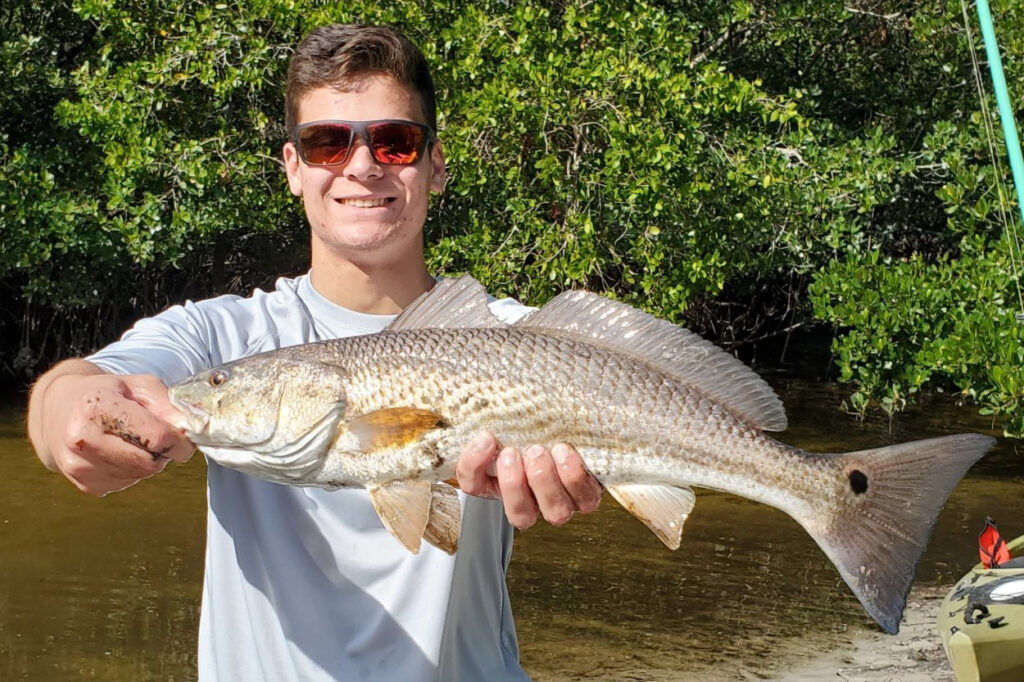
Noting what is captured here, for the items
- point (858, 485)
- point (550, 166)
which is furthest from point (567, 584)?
point (858, 485)

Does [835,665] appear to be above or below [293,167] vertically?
below

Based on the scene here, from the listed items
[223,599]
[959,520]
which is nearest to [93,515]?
[959,520]

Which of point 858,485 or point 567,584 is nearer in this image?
point 858,485

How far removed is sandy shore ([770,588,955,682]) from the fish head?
183 inches

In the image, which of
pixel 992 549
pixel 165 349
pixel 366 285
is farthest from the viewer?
pixel 992 549

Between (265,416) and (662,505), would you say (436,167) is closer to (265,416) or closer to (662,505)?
(265,416)

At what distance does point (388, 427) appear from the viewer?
2428 millimetres

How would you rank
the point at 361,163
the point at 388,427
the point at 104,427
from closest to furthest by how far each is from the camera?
the point at 104,427, the point at 388,427, the point at 361,163

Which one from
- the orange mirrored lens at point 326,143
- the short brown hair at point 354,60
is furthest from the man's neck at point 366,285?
the short brown hair at point 354,60

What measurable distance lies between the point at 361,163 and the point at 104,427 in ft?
3.10

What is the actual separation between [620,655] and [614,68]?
5.29 meters

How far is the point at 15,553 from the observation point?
8.69 metres

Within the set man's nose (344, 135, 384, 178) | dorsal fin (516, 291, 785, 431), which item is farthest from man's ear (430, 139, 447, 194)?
dorsal fin (516, 291, 785, 431)

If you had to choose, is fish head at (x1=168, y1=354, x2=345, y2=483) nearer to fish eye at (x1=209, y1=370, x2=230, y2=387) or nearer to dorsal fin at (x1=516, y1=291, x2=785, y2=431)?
fish eye at (x1=209, y1=370, x2=230, y2=387)
